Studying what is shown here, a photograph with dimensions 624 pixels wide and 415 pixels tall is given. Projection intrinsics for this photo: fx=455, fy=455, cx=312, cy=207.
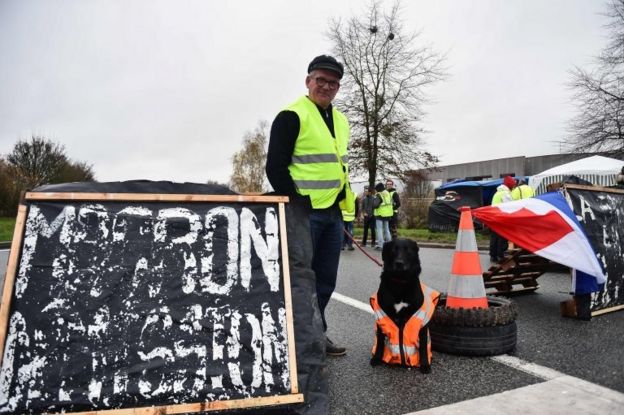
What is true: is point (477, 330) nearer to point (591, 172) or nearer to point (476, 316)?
point (476, 316)

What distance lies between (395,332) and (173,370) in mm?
1644

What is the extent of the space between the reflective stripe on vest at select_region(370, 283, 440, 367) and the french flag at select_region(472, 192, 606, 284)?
186cm

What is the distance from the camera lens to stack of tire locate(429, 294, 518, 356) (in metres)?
3.58

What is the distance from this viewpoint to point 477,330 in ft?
11.8

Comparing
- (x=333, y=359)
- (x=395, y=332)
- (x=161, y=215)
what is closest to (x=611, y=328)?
(x=395, y=332)

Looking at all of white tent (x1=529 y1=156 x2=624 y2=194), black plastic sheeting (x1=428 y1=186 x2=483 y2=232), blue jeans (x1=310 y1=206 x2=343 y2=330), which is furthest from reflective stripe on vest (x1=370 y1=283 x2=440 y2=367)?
black plastic sheeting (x1=428 y1=186 x2=483 y2=232)

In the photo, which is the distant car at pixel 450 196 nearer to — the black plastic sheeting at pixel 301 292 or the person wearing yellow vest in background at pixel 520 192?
the person wearing yellow vest in background at pixel 520 192

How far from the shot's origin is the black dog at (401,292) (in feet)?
11.0

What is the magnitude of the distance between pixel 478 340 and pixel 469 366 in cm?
28

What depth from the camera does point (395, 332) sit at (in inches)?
133

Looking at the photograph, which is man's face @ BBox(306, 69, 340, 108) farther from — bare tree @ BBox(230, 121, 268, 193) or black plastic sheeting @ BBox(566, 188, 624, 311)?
bare tree @ BBox(230, 121, 268, 193)

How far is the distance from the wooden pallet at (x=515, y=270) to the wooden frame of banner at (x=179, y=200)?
363 centimetres

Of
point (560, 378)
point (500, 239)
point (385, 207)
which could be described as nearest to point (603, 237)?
point (560, 378)

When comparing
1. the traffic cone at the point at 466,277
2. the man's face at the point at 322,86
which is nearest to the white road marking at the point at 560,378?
the traffic cone at the point at 466,277
